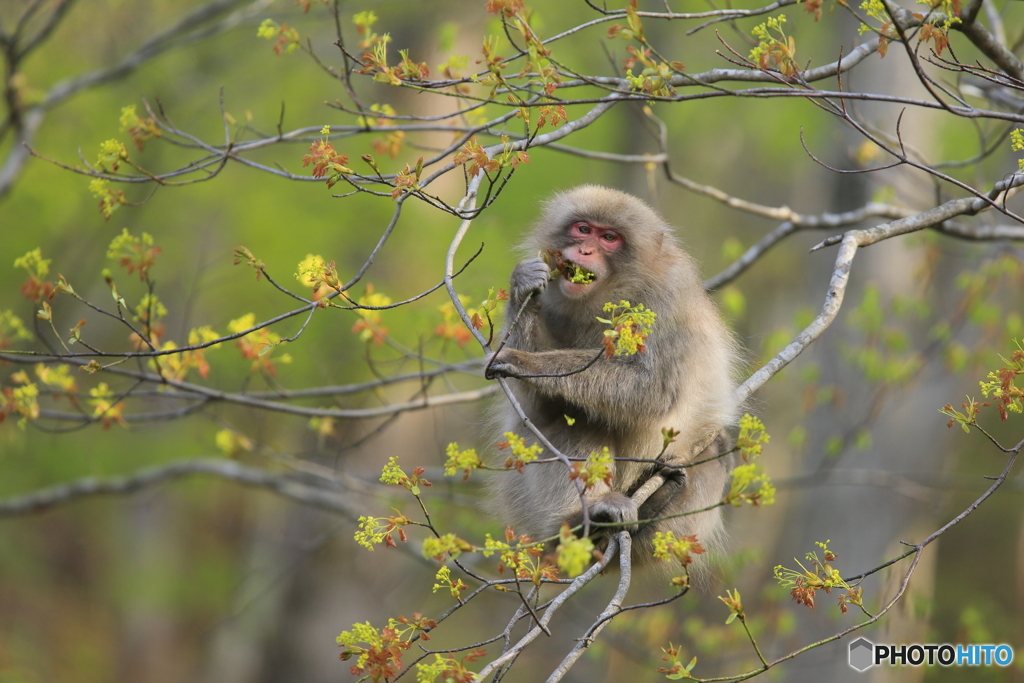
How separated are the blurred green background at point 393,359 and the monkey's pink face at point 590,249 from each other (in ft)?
2.16

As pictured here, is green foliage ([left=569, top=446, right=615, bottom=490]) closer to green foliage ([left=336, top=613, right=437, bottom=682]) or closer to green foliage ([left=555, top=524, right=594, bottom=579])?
green foliage ([left=555, top=524, right=594, bottom=579])

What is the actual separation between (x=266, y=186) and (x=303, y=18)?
3.83 metres

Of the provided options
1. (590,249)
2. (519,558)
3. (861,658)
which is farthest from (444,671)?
(861,658)

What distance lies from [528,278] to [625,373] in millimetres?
781

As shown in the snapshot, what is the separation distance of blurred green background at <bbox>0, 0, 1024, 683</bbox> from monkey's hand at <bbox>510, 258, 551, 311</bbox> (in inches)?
54.8

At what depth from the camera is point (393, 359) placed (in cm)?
710

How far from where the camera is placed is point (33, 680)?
36.6 feet

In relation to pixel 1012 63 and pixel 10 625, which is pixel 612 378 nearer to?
pixel 1012 63

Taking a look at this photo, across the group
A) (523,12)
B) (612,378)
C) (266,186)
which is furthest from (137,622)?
(523,12)

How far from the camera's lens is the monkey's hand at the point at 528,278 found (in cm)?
439

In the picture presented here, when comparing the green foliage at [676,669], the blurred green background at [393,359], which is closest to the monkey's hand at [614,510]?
the green foliage at [676,669]

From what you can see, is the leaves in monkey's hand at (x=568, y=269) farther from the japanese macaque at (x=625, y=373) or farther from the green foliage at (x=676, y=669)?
the green foliage at (x=676, y=669)

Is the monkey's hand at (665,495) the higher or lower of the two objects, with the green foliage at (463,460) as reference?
higher

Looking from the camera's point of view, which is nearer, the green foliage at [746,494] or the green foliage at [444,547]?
the green foliage at [444,547]
